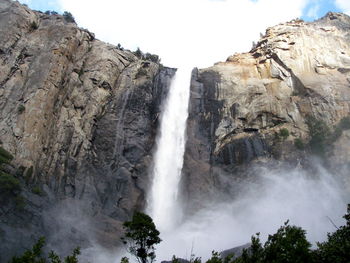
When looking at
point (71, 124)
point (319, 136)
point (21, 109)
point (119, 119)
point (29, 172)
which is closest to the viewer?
point (29, 172)

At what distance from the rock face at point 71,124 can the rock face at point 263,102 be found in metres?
4.79

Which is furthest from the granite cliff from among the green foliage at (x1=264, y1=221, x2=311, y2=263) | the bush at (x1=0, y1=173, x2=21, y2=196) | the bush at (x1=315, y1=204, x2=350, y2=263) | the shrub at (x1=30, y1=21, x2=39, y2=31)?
the bush at (x1=315, y1=204, x2=350, y2=263)

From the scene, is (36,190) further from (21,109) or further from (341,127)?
(341,127)

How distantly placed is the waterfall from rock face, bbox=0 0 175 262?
40.5 inches

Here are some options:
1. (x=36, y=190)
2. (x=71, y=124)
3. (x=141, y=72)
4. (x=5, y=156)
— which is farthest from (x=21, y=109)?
(x=141, y=72)

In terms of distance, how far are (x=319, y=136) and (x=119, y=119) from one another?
64.1ft

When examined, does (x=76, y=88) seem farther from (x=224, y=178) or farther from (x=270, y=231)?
(x=270, y=231)

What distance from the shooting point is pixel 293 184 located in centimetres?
3519

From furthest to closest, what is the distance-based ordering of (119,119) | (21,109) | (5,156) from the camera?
1. (119,119)
2. (21,109)
3. (5,156)

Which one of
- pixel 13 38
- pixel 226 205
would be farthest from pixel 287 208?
pixel 13 38

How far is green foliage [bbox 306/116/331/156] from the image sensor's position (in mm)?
37188

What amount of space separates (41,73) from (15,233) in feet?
56.5

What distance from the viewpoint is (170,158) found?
38.4m

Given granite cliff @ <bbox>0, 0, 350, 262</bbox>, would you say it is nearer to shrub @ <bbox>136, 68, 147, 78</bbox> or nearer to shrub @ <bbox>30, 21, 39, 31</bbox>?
shrub @ <bbox>136, 68, 147, 78</bbox>
